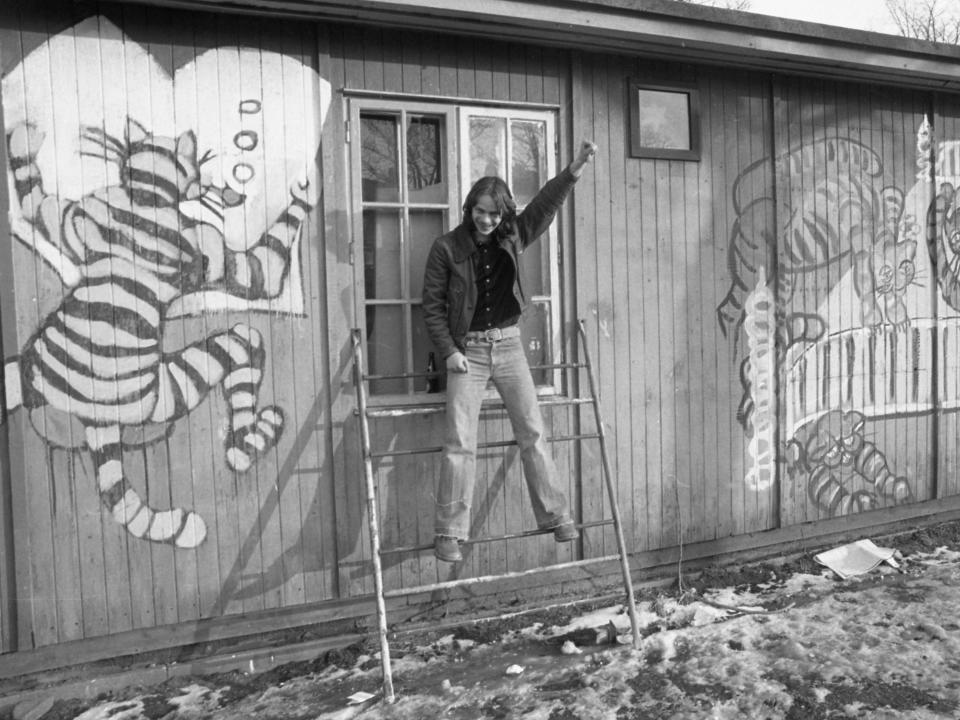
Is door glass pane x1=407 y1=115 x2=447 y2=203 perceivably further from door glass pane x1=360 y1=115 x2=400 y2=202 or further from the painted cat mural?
the painted cat mural

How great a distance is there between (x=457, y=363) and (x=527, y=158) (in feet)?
4.62

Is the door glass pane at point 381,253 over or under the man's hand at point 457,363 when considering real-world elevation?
over

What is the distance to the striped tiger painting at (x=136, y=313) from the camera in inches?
136

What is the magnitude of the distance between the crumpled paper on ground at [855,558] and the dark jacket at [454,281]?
3.05 metres

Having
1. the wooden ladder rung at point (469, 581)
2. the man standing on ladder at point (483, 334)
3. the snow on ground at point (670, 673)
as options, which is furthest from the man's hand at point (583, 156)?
the snow on ground at point (670, 673)

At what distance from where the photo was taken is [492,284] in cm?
386

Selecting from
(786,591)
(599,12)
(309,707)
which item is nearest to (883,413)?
(786,591)

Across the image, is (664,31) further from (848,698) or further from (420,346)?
(848,698)

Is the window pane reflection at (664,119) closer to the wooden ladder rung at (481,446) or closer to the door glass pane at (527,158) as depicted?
the door glass pane at (527,158)

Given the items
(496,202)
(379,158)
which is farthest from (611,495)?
(379,158)

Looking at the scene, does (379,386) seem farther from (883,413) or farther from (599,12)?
(883,413)

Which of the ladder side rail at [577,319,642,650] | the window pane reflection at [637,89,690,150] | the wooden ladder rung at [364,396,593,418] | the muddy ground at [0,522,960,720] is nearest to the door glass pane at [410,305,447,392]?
the wooden ladder rung at [364,396,593,418]

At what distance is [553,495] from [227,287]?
198 cm

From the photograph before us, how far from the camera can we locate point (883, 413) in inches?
213
